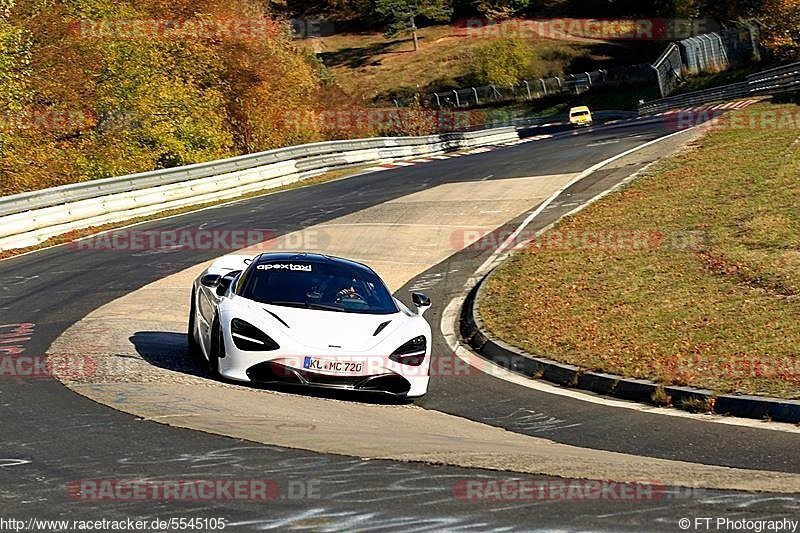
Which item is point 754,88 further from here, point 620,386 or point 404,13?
point 404,13

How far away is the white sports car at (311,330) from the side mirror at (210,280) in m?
0.01

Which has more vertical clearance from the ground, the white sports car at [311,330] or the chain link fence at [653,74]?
the chain link fence at [653,74]

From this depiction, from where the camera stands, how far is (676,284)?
16.4 m

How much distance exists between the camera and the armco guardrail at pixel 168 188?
23719 mm

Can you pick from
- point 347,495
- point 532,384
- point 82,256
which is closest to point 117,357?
point 532,384

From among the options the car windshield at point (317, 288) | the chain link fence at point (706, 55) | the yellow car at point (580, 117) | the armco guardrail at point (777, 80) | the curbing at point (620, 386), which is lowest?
the curbing at point (620, 386)

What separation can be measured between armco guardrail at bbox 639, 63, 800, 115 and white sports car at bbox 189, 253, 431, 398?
116 feet

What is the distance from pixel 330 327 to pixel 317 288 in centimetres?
101

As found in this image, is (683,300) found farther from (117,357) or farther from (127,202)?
(127,202)

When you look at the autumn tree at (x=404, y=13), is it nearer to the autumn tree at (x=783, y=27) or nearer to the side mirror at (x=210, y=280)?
the autumn tree at (x=783, y=27)

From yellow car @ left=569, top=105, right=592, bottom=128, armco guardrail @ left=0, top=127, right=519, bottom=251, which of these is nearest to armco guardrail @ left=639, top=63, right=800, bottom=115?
yellow car @ left=569, top=105, right=592, bottom=128

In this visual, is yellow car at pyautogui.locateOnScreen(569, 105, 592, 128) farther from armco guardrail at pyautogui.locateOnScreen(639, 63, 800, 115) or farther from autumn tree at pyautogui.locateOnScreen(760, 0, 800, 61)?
autumn tree at pyautogui.locateOnScreen(760, 0, 800, 61)

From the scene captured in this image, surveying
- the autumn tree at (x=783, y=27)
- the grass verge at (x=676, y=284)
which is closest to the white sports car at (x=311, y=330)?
the grass verge at (x=676, y=284)

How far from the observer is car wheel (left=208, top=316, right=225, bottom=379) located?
11.0 metres
